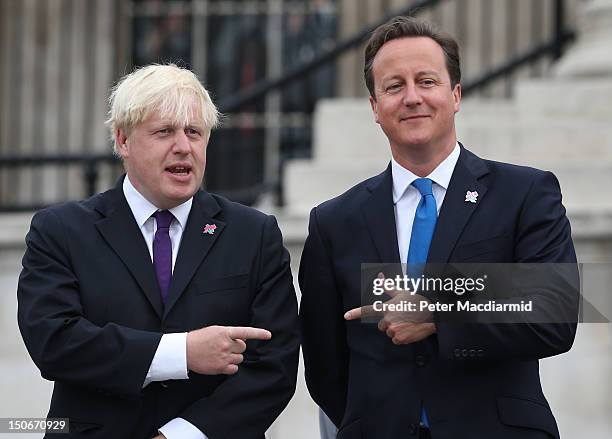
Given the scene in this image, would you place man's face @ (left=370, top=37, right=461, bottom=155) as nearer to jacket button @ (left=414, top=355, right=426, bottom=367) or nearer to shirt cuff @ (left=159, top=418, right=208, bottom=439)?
jacket button @ (left=414, top=355, right=426, bottom=367)

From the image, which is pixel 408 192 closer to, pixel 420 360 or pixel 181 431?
pixel 420 360

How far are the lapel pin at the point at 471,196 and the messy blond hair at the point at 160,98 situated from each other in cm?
89

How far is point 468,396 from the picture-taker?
3.73 metres

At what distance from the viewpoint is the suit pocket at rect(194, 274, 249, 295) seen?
12.5ft

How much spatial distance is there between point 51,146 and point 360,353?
30.5 ft

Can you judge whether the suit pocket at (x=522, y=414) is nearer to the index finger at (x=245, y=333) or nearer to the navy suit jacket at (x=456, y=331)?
the navy suit jacket at (x=456, y=331)

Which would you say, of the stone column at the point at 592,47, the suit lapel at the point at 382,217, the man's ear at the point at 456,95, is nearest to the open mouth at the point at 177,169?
the suit lapel at the point at 382,217

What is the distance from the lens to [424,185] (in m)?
3.90

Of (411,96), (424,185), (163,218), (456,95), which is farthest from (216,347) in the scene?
(456,95)

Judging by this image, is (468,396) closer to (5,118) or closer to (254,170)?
(254,170)

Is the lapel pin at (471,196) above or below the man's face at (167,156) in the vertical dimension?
below

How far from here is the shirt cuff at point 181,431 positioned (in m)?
3.65

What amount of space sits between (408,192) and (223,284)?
0.70 metres

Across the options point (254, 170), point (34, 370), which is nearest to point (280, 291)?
point (34, 370)
